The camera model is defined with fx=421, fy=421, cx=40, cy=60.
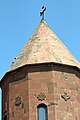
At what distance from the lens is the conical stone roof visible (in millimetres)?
17750

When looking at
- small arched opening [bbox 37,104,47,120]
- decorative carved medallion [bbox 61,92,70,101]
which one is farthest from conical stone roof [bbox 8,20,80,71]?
small arched opening [bbox 37,104,47,120]

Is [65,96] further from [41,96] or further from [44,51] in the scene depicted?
[44,51]

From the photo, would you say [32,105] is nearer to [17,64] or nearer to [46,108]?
[46,108]

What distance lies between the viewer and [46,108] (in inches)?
661

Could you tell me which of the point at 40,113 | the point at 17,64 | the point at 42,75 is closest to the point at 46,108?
the point at 40,113

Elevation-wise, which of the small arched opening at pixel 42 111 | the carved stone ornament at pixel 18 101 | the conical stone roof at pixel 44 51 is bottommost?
the small arched opening at pixel 42 111

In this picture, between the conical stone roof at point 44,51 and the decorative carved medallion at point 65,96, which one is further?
the conical stone roof at point 44,51

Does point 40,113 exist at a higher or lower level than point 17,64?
lower

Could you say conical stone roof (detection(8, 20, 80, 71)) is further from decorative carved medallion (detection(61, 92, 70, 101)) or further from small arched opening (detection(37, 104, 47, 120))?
small arched opening (detection(37, 104, 47, 120))

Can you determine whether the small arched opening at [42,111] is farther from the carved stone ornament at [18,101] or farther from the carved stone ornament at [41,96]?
the carved stone ornament at [18,101]

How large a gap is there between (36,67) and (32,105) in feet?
5.35

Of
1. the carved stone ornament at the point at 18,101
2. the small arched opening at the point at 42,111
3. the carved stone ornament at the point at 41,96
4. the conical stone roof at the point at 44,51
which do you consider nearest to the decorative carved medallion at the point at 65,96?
the carved stone ornament at the point at 41,96

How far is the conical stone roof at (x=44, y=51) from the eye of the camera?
58.2 feet

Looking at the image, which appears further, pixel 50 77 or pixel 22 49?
pixel 22 49
